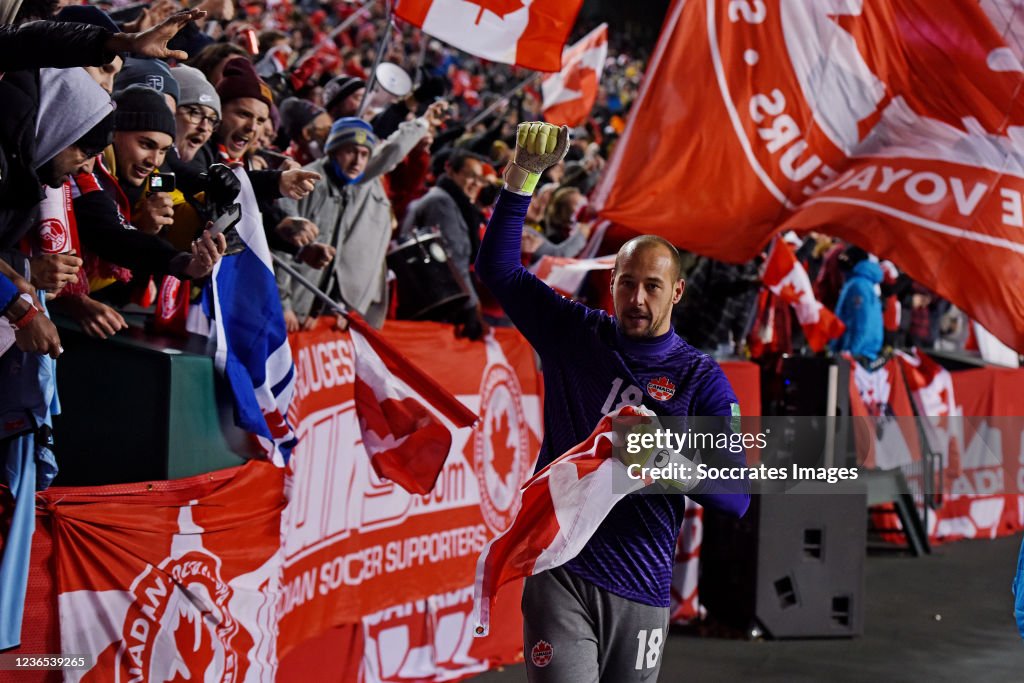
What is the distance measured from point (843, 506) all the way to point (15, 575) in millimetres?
6197

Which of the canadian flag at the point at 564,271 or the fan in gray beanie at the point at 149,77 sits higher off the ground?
the fan in gray beanie at the point at 149,77

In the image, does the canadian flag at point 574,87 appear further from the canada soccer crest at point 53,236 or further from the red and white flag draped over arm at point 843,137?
the canada soccer crest at point 53,236

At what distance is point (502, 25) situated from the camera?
7.12 metres

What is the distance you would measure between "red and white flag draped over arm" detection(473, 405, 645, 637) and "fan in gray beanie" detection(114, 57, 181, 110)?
2219mm

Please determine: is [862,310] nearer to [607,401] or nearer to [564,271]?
[564,271]

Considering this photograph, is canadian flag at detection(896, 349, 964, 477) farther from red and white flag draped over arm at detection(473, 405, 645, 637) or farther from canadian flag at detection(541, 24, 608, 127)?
red and white flag draped over arm at detection(473, 405, 645, 637)

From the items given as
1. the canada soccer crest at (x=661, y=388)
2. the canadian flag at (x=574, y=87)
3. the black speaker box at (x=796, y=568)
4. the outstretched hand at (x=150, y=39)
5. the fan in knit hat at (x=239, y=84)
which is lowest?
the black speaker box at (x=796, y=568)

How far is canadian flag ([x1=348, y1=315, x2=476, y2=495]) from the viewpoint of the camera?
5.53 meters

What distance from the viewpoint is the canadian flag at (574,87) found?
43.2 ft

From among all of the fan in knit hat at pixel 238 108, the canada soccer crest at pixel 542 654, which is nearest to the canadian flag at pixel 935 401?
the fan in knit hat at pixel 238 108

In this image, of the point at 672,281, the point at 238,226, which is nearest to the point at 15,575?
the point at 238,226

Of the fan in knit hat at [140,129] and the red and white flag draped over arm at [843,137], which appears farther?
the red and white flag draped over arm at [843,137]

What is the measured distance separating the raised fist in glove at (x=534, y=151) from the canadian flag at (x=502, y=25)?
2.98 metres

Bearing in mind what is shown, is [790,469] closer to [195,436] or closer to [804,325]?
[804,325]
